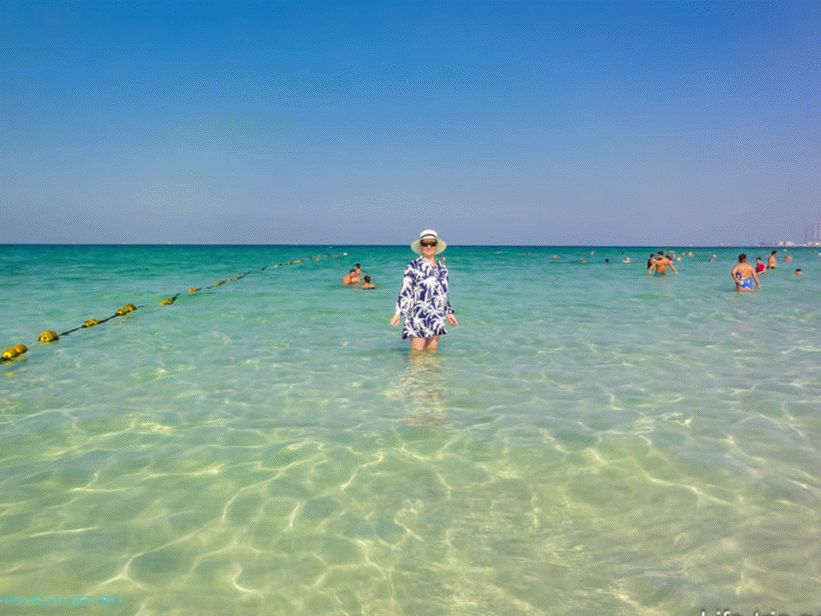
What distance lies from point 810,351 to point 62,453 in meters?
11.2

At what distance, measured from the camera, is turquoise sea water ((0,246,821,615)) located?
3.09m

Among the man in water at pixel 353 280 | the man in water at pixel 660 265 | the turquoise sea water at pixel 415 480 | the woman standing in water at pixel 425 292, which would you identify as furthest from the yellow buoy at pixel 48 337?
the man in water at pixel 660 265

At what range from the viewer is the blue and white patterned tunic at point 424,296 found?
8.34 metres

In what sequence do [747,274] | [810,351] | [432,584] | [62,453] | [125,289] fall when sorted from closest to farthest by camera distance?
[432,584]
[62,453]
[810,351]
[747,274]
[125,289]

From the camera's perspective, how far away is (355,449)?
16.5 ft

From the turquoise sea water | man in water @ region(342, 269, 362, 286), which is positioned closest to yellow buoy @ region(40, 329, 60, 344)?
the turquoise sea water

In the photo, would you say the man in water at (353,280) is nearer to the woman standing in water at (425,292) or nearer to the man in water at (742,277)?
the man in water at (742,277)

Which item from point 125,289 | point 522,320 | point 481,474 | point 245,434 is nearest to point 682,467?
point 481,474

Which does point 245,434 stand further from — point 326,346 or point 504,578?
point 326,346

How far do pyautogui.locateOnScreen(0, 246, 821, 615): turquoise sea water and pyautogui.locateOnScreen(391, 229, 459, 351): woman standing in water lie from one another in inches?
24.6

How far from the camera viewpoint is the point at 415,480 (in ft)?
14.4

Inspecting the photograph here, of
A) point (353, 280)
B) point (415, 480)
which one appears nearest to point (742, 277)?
point (353, 280)

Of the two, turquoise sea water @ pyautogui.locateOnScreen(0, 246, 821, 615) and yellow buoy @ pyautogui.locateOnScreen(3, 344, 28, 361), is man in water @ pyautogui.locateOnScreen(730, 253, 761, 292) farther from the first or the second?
yellow buoy @ pyautogui.locateOnScreen(3, 344, 28, 361)

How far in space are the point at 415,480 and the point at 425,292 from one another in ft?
14.2
